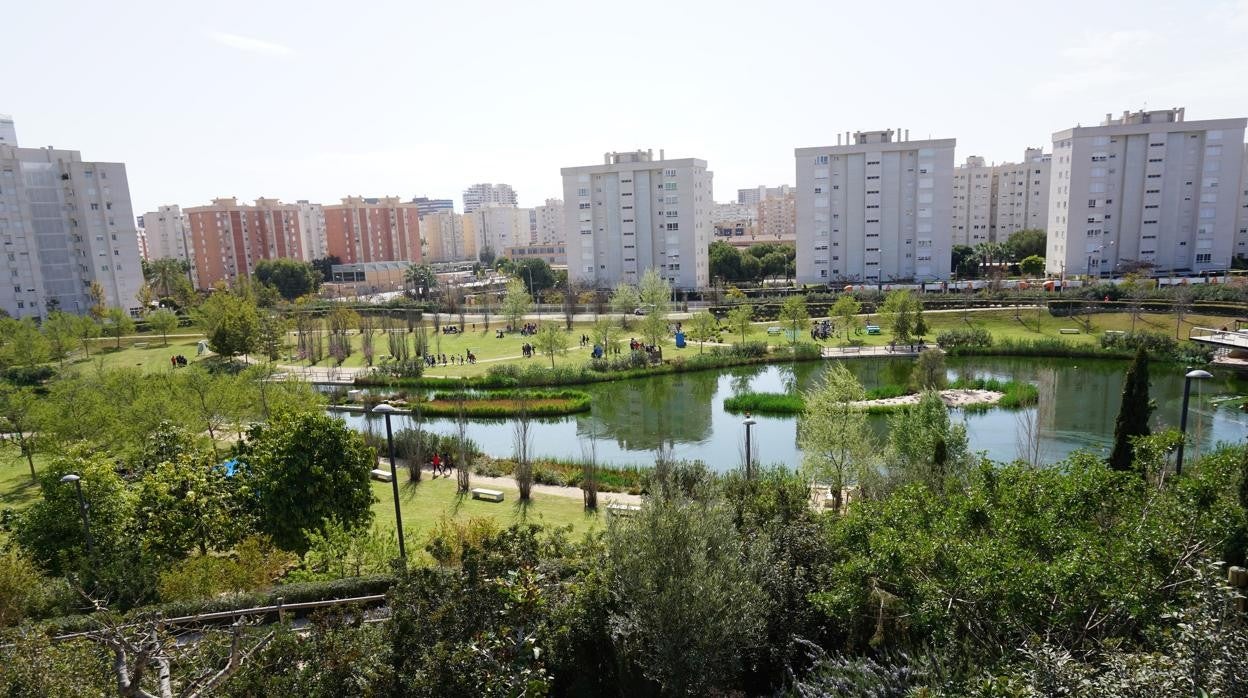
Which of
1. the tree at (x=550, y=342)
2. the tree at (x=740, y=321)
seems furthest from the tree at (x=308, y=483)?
the tree at (x=740, y=321)

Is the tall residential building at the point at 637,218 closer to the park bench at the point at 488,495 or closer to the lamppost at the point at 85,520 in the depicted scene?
the park bench at the point at 488,495

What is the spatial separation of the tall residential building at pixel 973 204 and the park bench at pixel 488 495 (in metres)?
87.7

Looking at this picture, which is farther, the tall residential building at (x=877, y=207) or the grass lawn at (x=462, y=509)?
Answer: the tall residential building at (x=877, y=207)

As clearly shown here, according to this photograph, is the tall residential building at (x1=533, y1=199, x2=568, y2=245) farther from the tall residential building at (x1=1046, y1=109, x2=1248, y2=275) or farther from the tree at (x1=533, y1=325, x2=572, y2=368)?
the tree at (x1=533, y1=325, x2=572, y2=368)

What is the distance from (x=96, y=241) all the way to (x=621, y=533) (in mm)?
78679

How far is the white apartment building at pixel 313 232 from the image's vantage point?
4452 inches

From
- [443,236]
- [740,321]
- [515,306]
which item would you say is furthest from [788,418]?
[443,236]

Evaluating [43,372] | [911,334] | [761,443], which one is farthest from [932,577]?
[43,372]

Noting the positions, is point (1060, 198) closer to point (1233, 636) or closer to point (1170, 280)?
point (1170, 280)

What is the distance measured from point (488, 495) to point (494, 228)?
14008 centimetres

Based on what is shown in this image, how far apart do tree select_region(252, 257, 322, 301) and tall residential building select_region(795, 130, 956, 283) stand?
56.1 meters

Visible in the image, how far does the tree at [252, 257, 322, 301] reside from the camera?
85000 millimetres

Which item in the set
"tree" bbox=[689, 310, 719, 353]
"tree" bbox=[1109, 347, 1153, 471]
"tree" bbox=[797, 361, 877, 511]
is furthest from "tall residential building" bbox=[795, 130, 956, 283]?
"tree" bbox=[797, 361, 877, 511]

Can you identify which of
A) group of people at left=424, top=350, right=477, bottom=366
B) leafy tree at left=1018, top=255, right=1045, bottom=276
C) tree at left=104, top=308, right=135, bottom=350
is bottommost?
group of people at left=424, top=350, right=477, bottom=366
